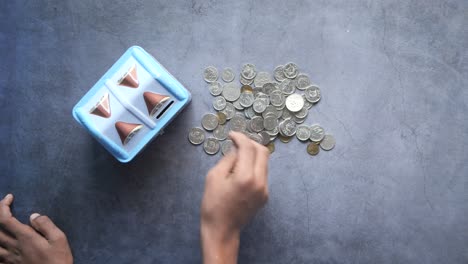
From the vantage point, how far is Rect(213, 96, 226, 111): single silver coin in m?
1.56

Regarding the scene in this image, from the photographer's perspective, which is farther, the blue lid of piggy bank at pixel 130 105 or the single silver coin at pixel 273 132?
the single silver coin at pixel 273 132

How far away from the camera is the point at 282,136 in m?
1.55

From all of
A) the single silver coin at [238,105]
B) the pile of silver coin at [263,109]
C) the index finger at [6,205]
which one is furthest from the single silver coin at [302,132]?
the index finger at [6,205]

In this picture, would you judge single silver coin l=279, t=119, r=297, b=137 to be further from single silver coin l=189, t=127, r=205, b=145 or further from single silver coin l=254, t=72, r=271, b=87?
single silver coin l=189, t=127, r=205, b=145

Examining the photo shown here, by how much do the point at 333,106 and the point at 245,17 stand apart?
0.46 metres

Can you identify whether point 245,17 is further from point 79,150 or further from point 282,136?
point 79,150

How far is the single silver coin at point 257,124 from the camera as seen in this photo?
1.54 metres

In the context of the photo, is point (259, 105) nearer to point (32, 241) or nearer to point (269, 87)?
point (269, 87)

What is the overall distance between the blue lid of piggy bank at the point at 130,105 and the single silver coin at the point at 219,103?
186 millimetres

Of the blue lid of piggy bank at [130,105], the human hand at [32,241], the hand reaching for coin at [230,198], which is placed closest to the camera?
the hand reaching for coin at [230,198]

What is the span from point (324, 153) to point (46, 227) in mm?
1056

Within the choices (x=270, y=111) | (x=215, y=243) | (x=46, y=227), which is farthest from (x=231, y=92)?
(x=46, y=227)

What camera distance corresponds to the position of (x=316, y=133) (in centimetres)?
154

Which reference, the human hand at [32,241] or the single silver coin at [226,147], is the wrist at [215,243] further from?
the human hand at [32,241]
